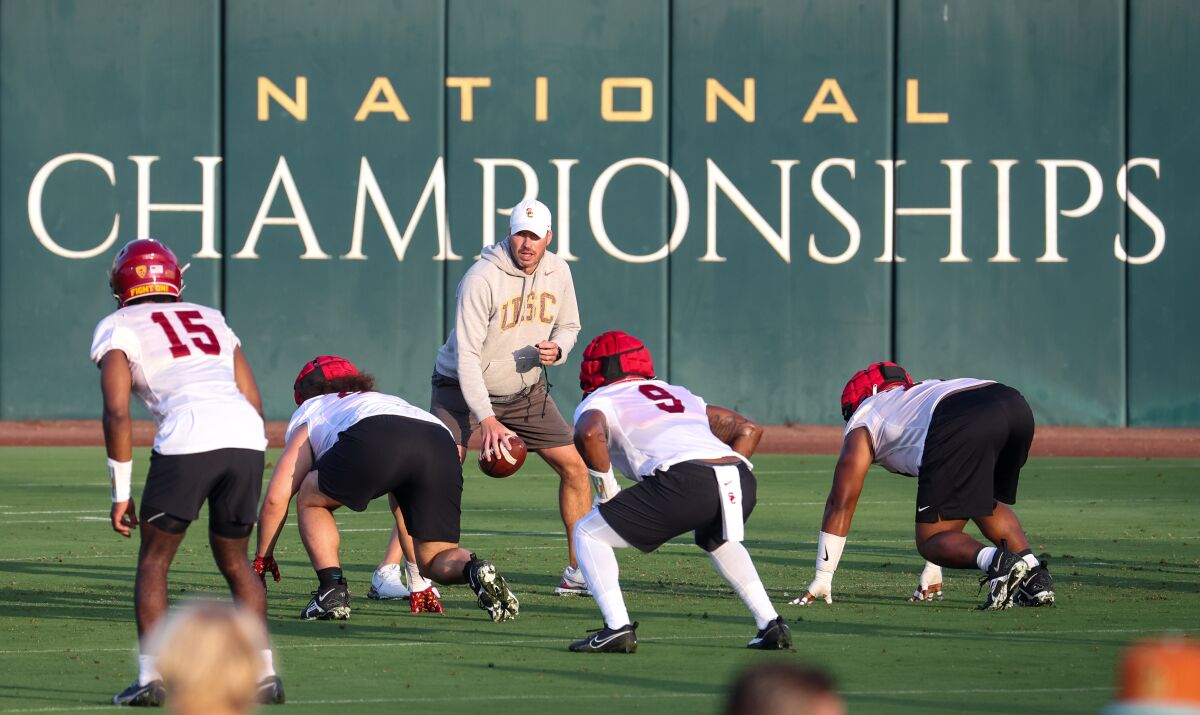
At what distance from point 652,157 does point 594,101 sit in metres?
0.96

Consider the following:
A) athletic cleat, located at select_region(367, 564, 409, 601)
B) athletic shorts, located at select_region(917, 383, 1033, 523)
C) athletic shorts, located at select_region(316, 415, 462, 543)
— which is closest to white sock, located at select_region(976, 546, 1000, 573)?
athletic shorts, located at select_region(917, 383, 1033, 523)

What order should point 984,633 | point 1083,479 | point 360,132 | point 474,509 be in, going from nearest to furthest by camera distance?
point 984,633 < point 474,509 < point 1083,479 < point 360,132

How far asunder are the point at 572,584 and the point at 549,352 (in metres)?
1.35

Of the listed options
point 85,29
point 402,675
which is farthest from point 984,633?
point 85,29

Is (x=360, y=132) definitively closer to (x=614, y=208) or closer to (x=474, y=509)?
(x=614, y=208)

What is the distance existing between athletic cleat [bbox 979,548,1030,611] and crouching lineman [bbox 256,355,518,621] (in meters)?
2.45

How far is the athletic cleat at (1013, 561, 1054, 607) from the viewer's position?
398 inches

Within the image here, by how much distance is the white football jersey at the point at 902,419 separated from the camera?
10.2 meters

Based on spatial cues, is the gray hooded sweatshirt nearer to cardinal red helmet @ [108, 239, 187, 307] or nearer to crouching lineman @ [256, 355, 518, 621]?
crouching lineman @ [256, 355, 518, 621]

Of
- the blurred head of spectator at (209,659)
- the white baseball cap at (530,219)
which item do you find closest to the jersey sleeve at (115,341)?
the white baseball cap at (530,219)

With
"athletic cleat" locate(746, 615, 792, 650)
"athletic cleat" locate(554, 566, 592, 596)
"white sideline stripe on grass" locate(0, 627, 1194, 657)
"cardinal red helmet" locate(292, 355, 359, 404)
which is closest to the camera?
"athletic cleat" locate(746, 615, 792, 650)

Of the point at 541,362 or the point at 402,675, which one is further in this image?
the point at 541,362

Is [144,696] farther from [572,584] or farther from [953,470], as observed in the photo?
[953,470]

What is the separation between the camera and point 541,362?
11391 mm
